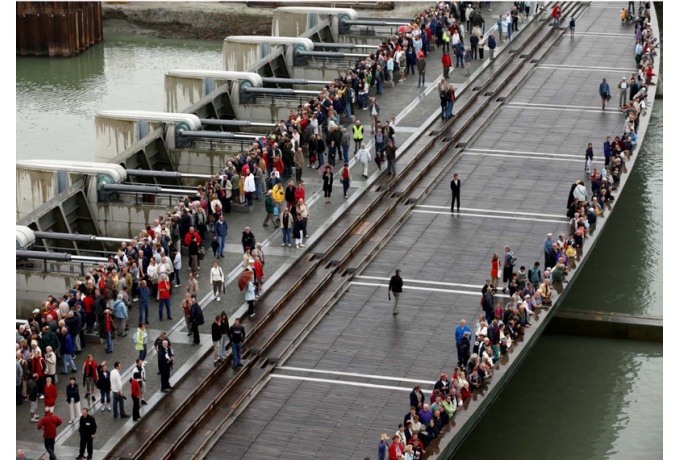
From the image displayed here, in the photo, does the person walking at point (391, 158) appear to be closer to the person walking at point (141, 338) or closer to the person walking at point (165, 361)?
the person walking at point (141, 338)

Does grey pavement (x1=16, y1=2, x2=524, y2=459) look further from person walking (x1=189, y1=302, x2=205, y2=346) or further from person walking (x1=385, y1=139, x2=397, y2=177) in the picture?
person walking (x1=385, y1=139, x2=397, y2=177)

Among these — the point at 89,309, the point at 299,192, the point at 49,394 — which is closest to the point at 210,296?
the point at 89,309

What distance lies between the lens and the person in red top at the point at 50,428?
109ft

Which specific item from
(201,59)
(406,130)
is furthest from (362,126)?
(201,59)

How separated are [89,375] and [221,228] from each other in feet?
28.9

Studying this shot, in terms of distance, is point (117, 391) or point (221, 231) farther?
point (221, 231)

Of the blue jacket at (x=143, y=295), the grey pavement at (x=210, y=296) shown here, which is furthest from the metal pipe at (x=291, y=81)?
the blue jacket at (x=143, y=295)

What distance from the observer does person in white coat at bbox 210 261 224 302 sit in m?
40.4

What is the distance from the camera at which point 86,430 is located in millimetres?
33312

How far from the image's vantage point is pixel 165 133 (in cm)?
5450

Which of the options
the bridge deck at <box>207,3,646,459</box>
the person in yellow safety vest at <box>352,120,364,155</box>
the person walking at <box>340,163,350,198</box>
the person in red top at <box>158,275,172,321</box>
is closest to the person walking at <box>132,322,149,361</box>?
the person in red top at <box>158,275,172,321</box>

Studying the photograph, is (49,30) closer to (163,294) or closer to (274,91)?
(274,91)

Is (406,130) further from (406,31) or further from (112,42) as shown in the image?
(112,42)

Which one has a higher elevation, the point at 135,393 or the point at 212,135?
the point at 212,135
